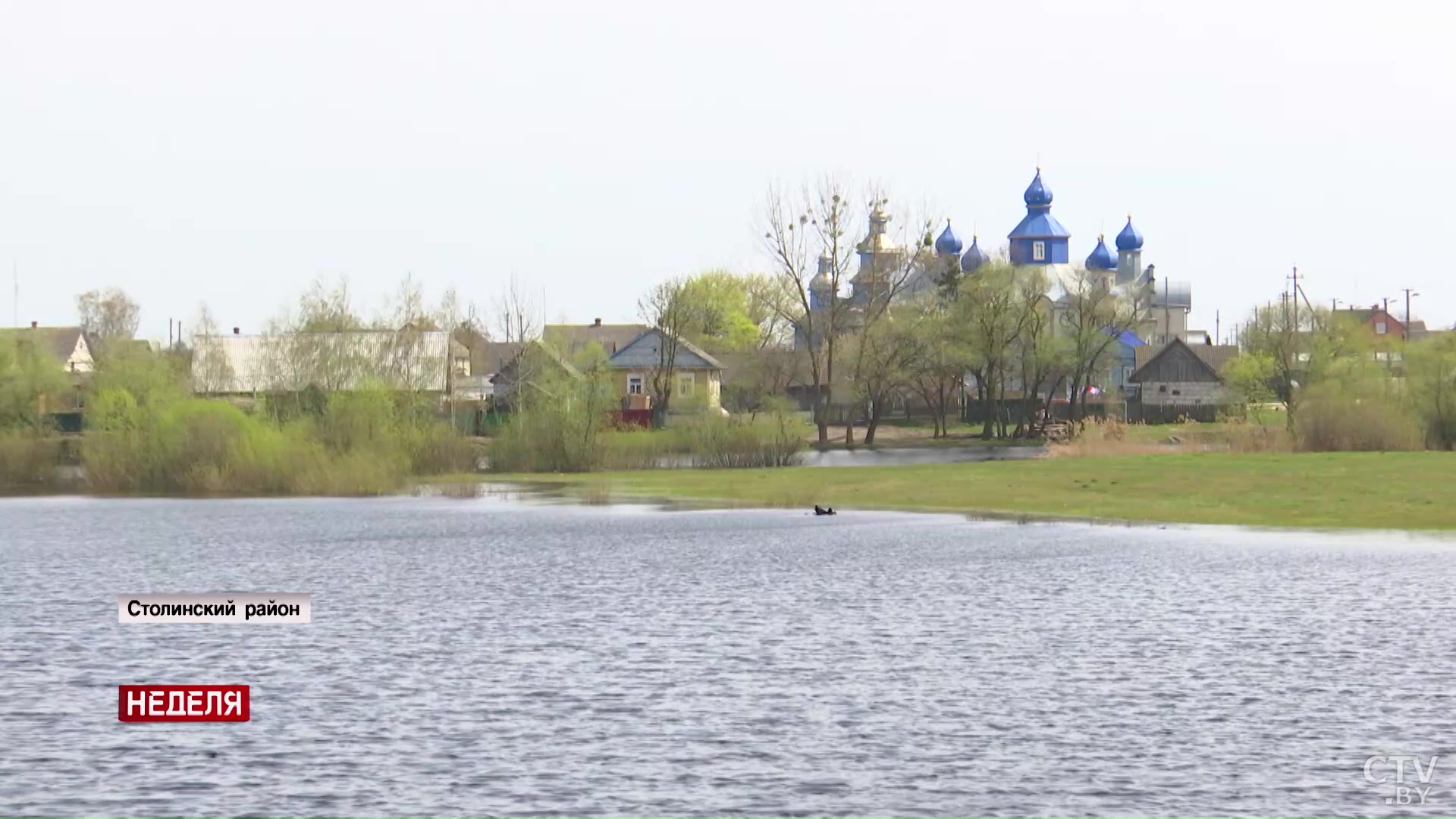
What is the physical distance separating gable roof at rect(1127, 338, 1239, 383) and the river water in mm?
123205

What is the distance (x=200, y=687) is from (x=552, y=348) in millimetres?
72701

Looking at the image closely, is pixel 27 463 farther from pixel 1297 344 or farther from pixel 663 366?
pixel 1297 344

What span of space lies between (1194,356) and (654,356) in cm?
4912

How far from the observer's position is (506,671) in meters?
28.3

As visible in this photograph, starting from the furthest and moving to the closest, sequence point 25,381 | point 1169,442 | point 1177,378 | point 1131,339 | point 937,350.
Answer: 1. point 1131,339
2. point 1177,378
3. point 937,350
4. point 1169,442
5. point 25,381

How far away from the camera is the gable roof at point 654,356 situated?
15562 cm

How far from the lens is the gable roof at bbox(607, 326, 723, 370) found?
156 meters

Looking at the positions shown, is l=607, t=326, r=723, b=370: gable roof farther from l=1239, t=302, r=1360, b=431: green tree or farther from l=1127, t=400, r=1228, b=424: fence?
l=1239, t=302, r=1360, b=431: green tree

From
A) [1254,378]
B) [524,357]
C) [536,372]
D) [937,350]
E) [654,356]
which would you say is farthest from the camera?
[654,356]

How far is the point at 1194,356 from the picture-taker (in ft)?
553

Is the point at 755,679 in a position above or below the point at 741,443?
below

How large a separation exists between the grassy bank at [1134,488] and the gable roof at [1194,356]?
94.1 m

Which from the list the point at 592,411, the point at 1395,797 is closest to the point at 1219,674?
the point at 1395,797

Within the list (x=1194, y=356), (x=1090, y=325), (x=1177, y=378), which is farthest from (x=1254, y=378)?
(x=1177, y=378)
